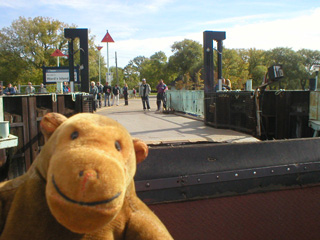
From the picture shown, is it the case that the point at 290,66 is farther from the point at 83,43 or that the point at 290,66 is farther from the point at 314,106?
the point at 83,43

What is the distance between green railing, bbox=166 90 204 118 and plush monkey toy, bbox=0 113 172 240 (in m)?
11.6

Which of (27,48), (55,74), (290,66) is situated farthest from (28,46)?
(290,66)

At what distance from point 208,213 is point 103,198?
3.90 ft

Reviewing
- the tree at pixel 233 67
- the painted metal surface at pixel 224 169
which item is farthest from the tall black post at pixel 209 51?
the tree at pixel 233 67

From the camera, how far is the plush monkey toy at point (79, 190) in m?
1.14

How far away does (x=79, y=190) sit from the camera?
1128 mm

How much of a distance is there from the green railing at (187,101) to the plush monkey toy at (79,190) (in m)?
11.6

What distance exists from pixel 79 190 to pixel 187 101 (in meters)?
14.2

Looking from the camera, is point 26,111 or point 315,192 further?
point 26,111

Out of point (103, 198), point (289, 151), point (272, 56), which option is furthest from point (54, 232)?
point (272, 56)

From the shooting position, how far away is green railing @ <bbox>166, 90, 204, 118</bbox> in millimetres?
13459

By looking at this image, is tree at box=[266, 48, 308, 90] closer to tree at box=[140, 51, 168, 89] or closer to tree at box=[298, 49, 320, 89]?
tree at box=[298, 49, 320, 89]

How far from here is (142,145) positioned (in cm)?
159

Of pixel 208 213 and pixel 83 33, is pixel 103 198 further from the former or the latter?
pixel 83 33
